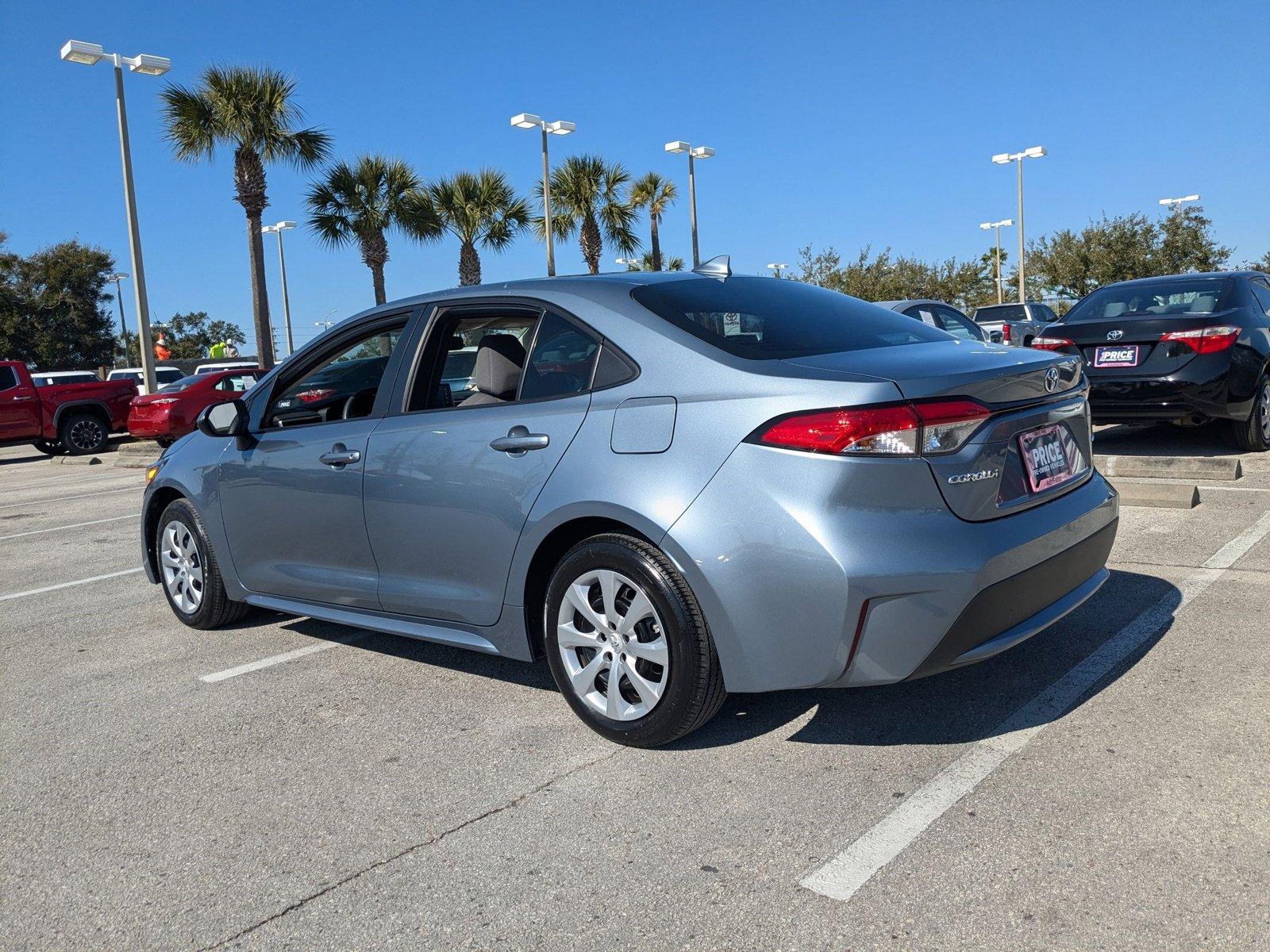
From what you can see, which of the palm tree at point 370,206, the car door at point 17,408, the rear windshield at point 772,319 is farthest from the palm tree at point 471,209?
the rear windshield at point 772,319

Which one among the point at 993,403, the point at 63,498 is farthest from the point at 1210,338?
the point at 63,498

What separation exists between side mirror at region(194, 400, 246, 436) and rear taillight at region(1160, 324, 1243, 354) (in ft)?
22.9

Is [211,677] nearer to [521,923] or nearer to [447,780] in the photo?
[447,780]

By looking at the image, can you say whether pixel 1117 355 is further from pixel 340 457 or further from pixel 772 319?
pixel 340 457

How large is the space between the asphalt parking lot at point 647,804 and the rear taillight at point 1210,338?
163 inches

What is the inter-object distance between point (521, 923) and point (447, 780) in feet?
3.02

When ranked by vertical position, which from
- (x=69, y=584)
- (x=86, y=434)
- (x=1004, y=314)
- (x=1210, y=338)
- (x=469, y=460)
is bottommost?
(x=69, y=584)

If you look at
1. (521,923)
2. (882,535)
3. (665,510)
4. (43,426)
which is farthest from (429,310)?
(43,426)

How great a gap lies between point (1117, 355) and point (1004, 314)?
22073mm

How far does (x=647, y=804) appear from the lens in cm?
316

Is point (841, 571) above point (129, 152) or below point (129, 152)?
below

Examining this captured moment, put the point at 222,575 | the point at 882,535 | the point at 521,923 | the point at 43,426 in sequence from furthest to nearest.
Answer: the point at 43,426 < the point at 222,575 < the point at 882,535 < the point at 521,923

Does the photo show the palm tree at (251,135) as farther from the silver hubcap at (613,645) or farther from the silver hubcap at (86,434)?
the silver hubcap at (613,645)

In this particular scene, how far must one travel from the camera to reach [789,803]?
3.10m
